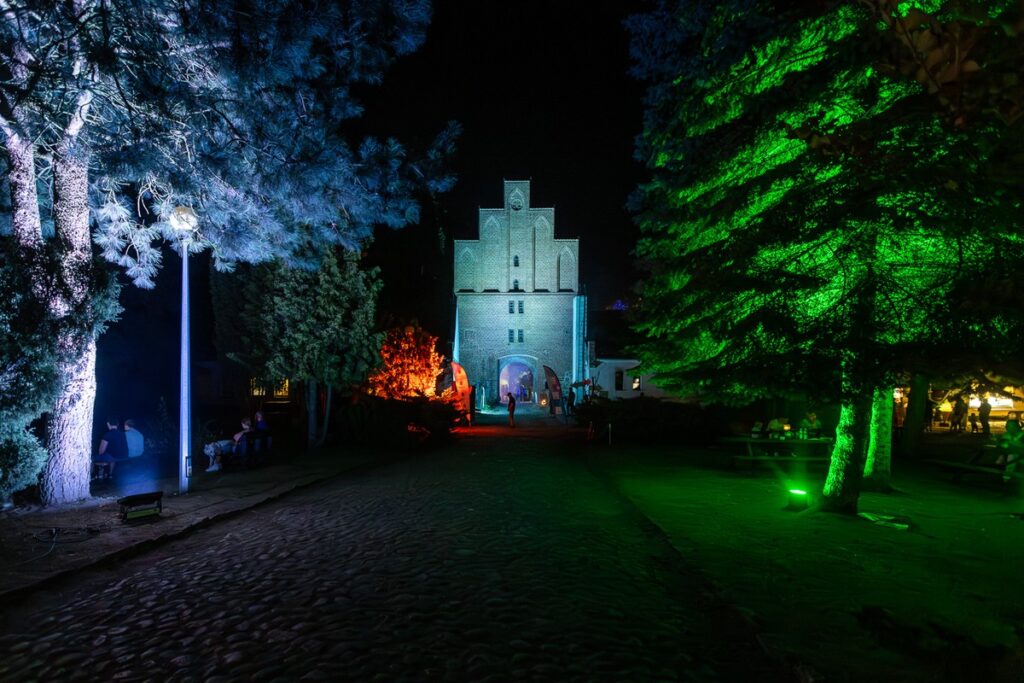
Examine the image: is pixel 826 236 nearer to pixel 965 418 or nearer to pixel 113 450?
pixel 113 450

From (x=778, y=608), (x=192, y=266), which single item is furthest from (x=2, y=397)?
(x=192, y=266)

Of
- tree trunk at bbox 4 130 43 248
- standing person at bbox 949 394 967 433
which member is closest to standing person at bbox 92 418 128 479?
tree trunk at bbox 4 130 43 248

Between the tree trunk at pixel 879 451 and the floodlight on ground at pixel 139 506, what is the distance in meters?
11.8

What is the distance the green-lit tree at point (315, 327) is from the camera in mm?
19594

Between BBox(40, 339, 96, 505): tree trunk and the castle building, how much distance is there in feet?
117

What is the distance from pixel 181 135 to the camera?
10.9 metres

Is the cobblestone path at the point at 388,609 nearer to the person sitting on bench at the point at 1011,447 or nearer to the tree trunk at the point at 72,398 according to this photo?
the tree trunk at the point at 72,398

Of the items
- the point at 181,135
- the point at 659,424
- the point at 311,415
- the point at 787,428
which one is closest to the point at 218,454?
the point at 311,415

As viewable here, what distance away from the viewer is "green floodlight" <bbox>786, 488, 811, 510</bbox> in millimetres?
10312

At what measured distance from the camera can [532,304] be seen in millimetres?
46156

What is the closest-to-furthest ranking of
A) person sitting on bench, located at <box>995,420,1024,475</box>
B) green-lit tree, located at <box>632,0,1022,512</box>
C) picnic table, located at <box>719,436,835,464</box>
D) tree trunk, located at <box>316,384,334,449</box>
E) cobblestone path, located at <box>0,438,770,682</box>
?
cobblestone path, located at <box>0,438,770,682</box> < green-lit tree, located at <box>632,0,1022,512</box> < person sitting on bench, located at <box>995,420,1024,475</box> < picnic table, located at <box>719,436,835,464</box> < tree trunk, located at <box>316,384,334,449</box>

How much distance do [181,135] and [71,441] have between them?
5.38 m

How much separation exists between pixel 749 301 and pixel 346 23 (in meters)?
8.31

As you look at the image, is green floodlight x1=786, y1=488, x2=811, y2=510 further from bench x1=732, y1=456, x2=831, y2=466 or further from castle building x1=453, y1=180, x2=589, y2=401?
castle building x1=453, y1=180, x2=589, y2=401
